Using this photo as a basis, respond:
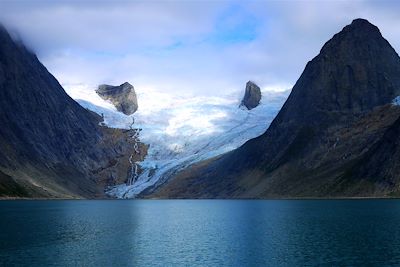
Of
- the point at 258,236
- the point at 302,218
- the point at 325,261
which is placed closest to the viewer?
the point at 325,261

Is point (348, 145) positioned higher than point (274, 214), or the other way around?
point (348, 145)

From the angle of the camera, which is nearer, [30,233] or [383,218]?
[30,233]

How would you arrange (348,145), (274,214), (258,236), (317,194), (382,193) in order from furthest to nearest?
1. (348,145)
2. (317,194)
3. (382,193)
4. (274,214)
5. (258,236)

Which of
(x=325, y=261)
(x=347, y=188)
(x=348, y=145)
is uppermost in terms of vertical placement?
(x=348, y=145)

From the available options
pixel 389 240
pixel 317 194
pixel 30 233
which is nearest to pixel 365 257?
pixel 389 240

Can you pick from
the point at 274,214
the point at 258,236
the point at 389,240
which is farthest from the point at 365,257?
the point at 274,214

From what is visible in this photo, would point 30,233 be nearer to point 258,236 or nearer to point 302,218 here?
point 258,236
